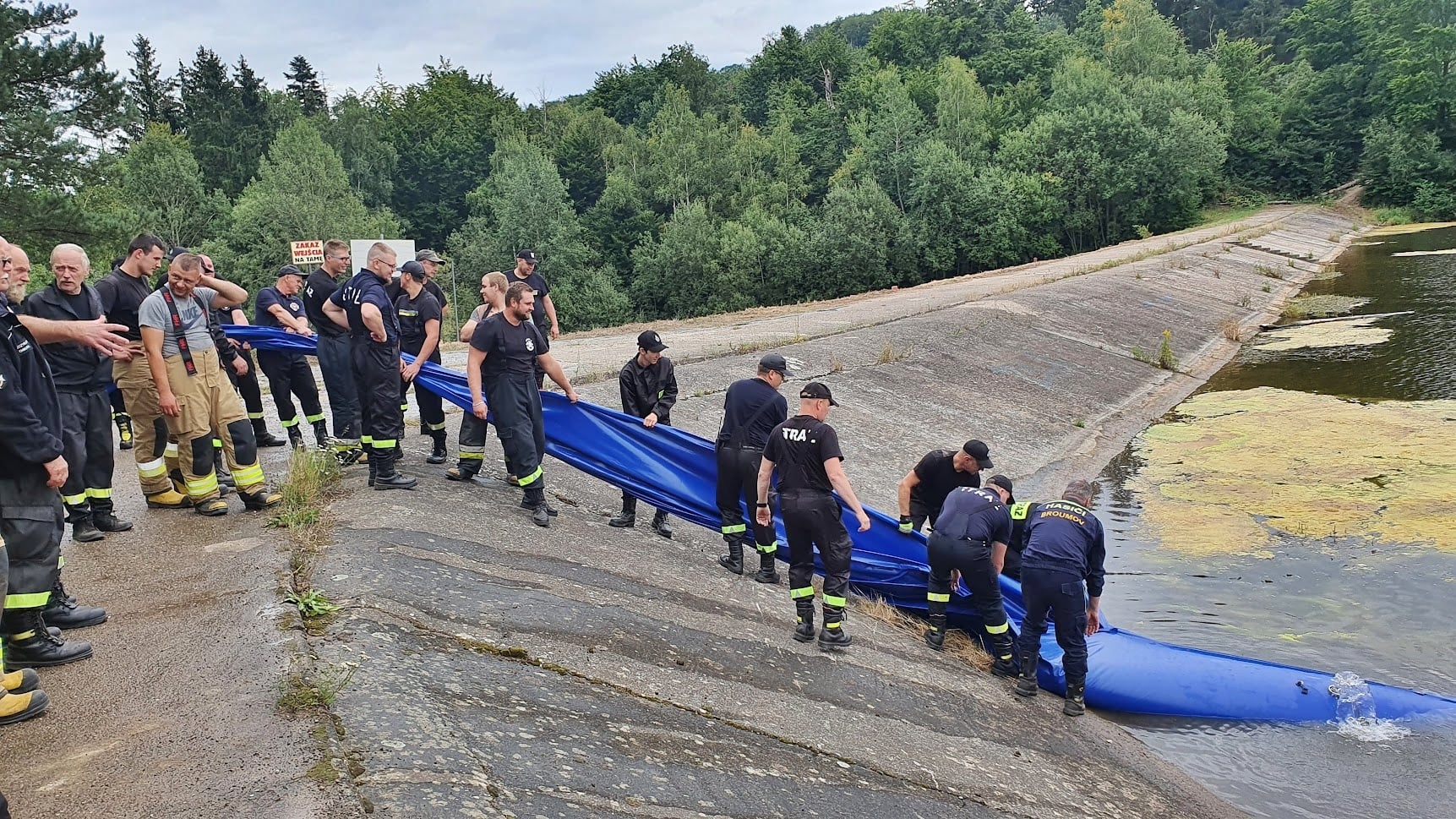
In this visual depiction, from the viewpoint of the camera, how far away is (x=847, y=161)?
6338 cm

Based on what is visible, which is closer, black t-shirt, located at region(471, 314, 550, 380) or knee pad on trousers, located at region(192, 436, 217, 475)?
knee pad on trousers, located at region(192, 436, 217, 475)

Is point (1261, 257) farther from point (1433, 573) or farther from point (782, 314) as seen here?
point (1433, 573)

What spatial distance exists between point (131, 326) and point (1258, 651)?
9.83 meters

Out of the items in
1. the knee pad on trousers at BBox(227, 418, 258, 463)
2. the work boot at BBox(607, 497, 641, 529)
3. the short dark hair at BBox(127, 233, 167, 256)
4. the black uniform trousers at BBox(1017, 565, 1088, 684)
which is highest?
the short dark hair at BBox(127, 233, 167, 256)

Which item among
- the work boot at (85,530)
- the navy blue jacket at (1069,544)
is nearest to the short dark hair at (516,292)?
the work boot at (85,530)

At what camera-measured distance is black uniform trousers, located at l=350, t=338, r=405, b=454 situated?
8258 mm

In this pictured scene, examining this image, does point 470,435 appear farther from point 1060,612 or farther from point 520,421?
point 1060,612

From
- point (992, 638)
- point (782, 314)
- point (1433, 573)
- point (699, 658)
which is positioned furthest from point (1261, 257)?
point (699, 658)

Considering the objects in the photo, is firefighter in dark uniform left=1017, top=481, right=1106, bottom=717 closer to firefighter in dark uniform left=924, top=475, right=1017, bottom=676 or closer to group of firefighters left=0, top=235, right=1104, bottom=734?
group of firefighters left=0, top=235, right=1104, bottom=734

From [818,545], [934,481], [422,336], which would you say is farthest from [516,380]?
[934,481]

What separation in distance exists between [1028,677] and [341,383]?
662 cm

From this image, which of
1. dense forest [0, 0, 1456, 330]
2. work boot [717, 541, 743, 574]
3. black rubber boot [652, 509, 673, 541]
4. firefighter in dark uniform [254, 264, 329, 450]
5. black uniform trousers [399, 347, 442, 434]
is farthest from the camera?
dense forest [0, 0, 1456, 330]

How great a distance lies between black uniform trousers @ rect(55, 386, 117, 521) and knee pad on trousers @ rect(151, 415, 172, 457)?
369 mm

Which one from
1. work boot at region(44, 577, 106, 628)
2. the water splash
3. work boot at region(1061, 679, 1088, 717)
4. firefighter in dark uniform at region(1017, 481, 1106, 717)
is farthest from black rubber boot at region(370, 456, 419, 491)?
the water splash
